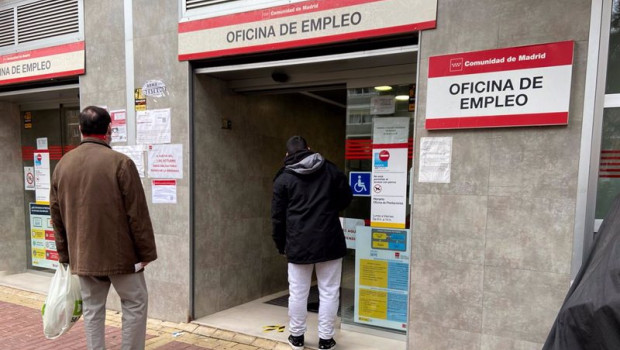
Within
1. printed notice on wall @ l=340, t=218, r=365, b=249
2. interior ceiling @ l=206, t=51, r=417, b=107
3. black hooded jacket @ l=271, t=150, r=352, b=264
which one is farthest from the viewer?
printed notice on wall @ l=340, t=218, r=365, b=249

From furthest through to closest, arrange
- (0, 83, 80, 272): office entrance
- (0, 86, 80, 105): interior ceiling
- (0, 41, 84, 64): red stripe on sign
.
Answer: (0, 83, 80, 272): office entrance < (0, 86, 80, 105): interior ceiling < (0, 41, 84, 64): red stripe on sign

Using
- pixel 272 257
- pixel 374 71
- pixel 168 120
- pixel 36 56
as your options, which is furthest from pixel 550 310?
pixel 36 56

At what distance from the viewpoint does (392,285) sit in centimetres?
386

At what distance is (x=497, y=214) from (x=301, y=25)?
91.7 inches

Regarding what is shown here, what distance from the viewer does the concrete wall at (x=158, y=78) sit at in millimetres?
4215

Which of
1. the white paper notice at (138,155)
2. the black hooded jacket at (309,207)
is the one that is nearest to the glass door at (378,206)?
the black hooded jacket at (309,207)

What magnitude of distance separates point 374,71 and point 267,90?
139cm

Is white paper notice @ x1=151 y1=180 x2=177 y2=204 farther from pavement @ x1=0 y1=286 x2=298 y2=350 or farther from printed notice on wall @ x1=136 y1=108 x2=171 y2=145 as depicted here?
pavement @ x1=0 y1=286 x2=298 y2=350

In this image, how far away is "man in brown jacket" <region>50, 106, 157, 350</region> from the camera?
107 inches

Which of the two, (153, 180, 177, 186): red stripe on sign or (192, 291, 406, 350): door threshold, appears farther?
(153, 180, 177, 186): red stripe on sign

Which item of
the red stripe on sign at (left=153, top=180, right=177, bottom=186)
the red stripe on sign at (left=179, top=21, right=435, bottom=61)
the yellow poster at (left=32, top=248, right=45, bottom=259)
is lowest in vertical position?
the yellow poster at (left=32, top=248, right=45, bottom=259)

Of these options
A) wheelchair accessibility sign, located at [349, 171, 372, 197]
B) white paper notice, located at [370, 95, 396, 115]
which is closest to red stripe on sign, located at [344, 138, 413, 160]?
wheelchair accessibility sign, located at [349, 171, 372, 197]

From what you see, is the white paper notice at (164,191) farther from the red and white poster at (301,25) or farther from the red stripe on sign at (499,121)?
the red stripe on sign at (499,121)

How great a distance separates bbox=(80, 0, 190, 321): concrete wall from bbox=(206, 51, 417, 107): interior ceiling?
0.54 m
